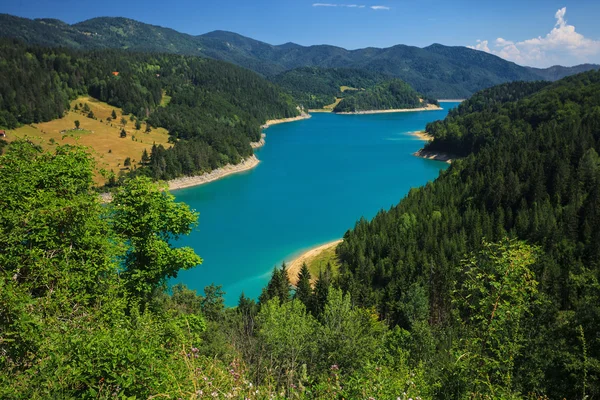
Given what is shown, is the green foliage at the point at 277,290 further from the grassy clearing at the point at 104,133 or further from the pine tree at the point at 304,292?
the grassy clearing at the point at 104,133

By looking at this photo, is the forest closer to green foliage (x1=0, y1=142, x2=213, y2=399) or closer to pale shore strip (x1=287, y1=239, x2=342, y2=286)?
green foliage (x1=0, y1=142, x2=213, y2=399)

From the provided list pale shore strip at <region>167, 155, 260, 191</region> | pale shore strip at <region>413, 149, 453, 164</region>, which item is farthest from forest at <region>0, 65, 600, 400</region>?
pale shore strip at <region>413, 149, 453, 164</region>

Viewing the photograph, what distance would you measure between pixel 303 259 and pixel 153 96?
11575cm

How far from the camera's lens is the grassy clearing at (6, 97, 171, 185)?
3505 inches

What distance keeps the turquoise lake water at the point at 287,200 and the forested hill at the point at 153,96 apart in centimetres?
885

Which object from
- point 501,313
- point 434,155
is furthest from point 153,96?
point 501,313

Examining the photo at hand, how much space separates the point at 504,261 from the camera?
22.5 feet

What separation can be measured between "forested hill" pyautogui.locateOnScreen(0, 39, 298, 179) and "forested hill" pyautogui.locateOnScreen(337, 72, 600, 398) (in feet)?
181

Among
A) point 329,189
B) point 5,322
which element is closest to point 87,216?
point 5,322

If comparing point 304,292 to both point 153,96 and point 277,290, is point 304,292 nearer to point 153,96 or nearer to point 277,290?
point 277,290

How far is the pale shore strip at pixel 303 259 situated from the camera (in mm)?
41737

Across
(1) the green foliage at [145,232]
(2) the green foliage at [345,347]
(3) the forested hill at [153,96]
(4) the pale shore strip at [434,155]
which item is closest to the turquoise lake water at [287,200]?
(4) the pale shore strip at [434,155]

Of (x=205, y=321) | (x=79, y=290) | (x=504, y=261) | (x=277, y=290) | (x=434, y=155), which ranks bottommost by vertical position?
(x=277, y=290)

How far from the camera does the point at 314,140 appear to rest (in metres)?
146
